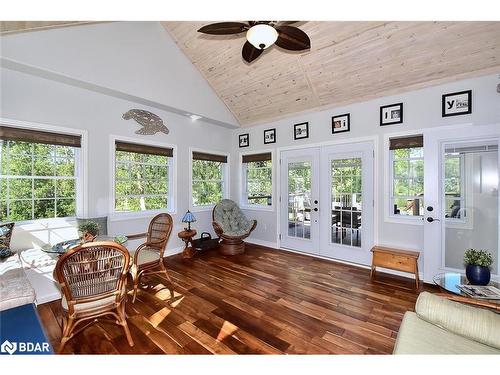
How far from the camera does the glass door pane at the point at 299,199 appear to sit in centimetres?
443

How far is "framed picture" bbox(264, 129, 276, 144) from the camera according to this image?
4.86 m

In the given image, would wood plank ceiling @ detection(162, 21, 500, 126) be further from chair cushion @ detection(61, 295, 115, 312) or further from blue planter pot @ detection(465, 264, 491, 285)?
chair cushion @ detection(61, 295, 115, 312)

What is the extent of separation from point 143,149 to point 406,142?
13.9 feet

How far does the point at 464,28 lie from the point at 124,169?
4.91 metres

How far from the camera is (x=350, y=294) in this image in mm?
2814

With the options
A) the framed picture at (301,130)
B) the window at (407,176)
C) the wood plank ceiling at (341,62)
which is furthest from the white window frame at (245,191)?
the window at (407,176)

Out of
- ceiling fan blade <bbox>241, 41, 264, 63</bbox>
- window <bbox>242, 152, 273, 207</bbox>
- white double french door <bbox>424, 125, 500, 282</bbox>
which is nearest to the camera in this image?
ceiling fan blade <bbox>241, 41, 264, 63</bbox>

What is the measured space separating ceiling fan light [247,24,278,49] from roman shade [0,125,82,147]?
278 cm

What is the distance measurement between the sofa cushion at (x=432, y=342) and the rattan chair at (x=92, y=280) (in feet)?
6.58

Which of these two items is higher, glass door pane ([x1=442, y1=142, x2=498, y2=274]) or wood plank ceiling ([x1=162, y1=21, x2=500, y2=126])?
wood plank ceiling ([x1=162, y1=21, x2=500, y2=126])

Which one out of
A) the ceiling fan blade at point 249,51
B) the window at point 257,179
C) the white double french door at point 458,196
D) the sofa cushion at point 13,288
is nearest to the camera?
the sofa cushion at point 13,288

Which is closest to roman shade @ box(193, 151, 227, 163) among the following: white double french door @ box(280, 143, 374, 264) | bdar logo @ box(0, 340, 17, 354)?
white double french door @ box(280, 143, 374, 264)

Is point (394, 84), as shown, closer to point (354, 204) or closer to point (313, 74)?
point (313, 74)

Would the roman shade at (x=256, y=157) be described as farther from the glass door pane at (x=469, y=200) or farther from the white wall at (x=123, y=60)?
the glass door pane at (x=469, y=200)
